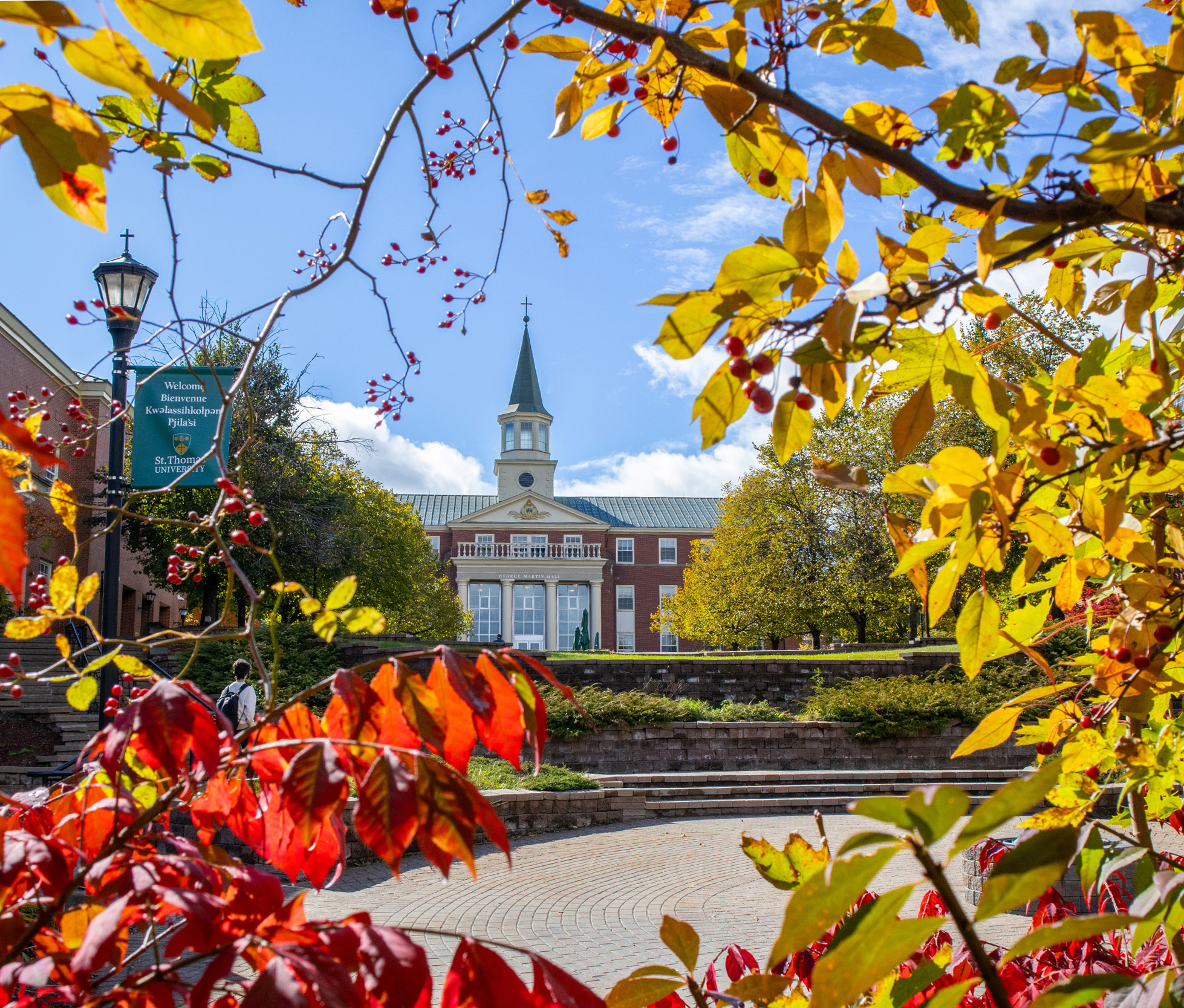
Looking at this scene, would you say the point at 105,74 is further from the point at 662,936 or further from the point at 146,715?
the point at 662,936

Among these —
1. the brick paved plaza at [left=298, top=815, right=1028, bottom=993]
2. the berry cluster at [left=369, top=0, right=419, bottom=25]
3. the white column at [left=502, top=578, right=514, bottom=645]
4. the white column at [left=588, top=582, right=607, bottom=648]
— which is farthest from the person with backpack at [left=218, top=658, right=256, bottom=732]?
the white column at [left=588, top=582, right=607, bottom=648]

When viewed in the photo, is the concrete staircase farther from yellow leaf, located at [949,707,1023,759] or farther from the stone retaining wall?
yellow leaf, located at [949,707,1023,759]

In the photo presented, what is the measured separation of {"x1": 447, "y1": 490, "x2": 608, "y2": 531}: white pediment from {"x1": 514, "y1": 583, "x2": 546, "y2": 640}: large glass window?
3.76 m

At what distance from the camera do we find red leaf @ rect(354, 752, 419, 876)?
2.89 feet

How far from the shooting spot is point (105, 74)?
2.73 ft

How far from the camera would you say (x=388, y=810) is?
883mm

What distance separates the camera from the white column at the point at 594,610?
55456mm

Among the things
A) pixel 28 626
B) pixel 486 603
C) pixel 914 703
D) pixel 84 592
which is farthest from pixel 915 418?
pixel 486 603

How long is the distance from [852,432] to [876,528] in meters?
3.18

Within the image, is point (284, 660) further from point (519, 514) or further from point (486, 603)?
point (519, 514)

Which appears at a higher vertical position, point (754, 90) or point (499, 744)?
point (754, 90)

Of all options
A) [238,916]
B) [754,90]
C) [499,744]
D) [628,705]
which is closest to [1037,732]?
[499,744]

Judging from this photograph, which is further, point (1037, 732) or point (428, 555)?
point (428, 555)

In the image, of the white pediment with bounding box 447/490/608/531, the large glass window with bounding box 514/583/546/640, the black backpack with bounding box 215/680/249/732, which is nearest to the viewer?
the black backpack with bounding box 215/680/249/732
